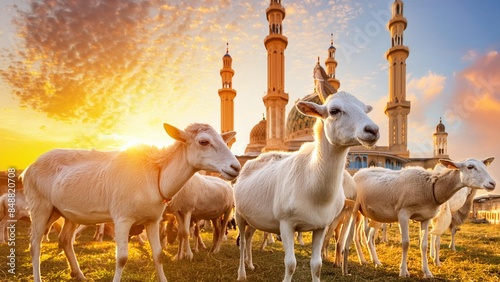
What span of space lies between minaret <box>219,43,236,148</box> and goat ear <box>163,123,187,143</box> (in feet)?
184

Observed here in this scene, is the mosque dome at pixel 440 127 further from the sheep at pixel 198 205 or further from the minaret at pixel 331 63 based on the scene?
the sheep at pixel 198 205

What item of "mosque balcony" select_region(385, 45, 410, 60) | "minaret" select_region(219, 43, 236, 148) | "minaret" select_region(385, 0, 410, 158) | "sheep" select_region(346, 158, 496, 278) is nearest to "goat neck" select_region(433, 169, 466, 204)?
"sheep" select_region(346, 158, 496, 278)

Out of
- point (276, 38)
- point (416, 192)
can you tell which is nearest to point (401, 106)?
point (276, 38)

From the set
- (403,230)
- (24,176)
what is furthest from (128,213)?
(403,230)

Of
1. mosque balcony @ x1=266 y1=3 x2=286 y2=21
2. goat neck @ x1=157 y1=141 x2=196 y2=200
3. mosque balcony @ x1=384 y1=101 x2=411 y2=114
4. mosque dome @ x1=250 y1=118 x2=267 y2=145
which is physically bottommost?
goat neck @ x1=157 y1=141 x2=196 y2=200

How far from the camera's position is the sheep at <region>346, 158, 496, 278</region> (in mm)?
6246

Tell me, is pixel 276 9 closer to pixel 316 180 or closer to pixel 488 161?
pixel 488 161

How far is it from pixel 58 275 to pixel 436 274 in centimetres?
788

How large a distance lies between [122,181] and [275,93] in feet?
149

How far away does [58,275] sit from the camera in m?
5.78

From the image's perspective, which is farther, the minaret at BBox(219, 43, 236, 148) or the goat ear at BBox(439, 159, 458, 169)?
the minaret at BBox(219, 43, 236, 148)

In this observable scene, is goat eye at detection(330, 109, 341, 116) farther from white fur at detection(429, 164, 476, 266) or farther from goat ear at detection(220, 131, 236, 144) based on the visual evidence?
white fur at detection(429, 164, 476, 266)

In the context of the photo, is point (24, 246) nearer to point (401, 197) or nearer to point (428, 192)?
point (401, 197)

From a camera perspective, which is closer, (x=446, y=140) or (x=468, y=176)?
(x=468, y=176)
